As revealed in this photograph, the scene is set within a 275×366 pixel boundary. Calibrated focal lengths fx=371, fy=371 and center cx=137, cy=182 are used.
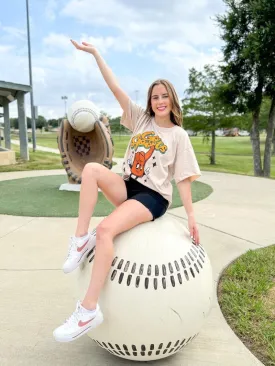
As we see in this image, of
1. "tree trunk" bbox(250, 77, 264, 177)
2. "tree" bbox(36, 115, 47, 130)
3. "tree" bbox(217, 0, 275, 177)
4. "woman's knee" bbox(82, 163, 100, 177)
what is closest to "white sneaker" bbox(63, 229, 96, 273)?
"woman's knee" bbox(82, 163, 100, 177)

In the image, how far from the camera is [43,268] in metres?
4.38

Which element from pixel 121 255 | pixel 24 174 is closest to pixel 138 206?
pixel 121 255

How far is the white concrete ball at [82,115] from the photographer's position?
8.36 metres

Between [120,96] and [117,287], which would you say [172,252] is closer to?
[117,287]

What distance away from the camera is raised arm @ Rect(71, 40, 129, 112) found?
2873 millimetres

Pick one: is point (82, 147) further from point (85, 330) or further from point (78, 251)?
point (85, 330)

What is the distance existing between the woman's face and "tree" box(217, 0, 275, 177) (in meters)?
12.1

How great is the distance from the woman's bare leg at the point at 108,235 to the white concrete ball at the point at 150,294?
7cm

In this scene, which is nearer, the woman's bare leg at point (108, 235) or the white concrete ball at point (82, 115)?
the woman's bare leg at point (108, 235)

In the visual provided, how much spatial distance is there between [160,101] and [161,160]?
1.42 ft

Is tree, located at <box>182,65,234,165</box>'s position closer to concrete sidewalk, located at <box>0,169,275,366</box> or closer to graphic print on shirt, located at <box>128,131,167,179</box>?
concrete sidewalk, located at <box>0,169,275,366</box>

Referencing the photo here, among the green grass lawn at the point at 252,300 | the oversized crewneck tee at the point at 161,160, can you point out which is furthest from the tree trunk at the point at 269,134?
the oversized crewneck tee at the point at 161,160

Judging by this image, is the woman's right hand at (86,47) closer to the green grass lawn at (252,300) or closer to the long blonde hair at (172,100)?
the long blonde hair at (172,100)

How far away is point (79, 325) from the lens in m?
2.15
